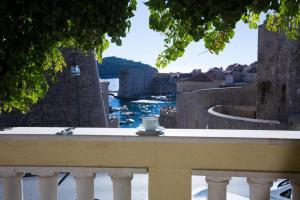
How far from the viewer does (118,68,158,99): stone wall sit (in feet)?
308

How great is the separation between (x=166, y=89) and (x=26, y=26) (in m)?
99.8

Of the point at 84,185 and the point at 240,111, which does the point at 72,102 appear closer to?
the point at 240,111

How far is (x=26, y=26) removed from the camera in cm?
198

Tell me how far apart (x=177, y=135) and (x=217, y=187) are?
1.25ft

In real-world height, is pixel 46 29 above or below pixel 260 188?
above

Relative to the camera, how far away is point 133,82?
95438mm

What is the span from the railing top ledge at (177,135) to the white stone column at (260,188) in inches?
9.0

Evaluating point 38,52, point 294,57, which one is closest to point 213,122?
point 294,57

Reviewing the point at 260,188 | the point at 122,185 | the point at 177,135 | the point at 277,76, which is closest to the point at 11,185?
the point at 122,185

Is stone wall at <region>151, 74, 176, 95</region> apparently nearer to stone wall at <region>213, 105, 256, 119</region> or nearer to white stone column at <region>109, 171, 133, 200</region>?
stone wall at <region>213, 105, 256, 119</region>

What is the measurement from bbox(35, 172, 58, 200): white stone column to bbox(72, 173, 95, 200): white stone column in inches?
5.9

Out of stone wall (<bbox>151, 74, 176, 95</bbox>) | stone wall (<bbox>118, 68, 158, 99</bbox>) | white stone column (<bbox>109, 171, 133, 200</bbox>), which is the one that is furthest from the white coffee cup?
stone wall (<bbox>151, 74, 176, 95</bbox>)

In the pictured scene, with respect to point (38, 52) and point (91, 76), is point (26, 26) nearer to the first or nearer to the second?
point (38, 52)

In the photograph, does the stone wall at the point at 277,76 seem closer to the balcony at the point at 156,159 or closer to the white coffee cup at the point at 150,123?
the balcony at the point at 156,159
